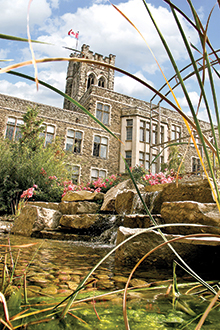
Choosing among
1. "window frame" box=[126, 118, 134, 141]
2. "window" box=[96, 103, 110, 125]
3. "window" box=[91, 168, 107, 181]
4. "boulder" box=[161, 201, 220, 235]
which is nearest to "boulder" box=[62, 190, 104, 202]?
"boulder" box=[161, 201, 220, 235]

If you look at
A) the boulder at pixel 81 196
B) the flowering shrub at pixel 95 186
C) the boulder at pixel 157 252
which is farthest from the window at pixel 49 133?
the boulder at pixel 157 252

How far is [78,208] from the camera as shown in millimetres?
5176

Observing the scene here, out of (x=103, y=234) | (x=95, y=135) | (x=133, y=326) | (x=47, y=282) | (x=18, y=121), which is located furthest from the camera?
(x=95, y=135)

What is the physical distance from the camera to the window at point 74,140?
50.4ft

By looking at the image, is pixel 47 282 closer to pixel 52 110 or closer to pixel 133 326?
pixel 133 326

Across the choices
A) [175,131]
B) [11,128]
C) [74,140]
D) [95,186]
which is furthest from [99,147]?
[95,186]

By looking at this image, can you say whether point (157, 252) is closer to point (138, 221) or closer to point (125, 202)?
point (138, 221)

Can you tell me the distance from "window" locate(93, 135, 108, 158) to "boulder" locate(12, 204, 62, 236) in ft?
38.1

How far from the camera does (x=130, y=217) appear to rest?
3.12 meters

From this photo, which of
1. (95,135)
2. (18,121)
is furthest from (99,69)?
(18,121)

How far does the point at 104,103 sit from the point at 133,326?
17.0 meters

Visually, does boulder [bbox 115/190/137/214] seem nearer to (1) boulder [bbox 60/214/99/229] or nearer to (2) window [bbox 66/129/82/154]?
(1) boulder [bbox 60/214/99/229]

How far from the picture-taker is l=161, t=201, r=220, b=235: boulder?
195cm

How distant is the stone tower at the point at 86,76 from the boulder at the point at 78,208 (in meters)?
20.0
